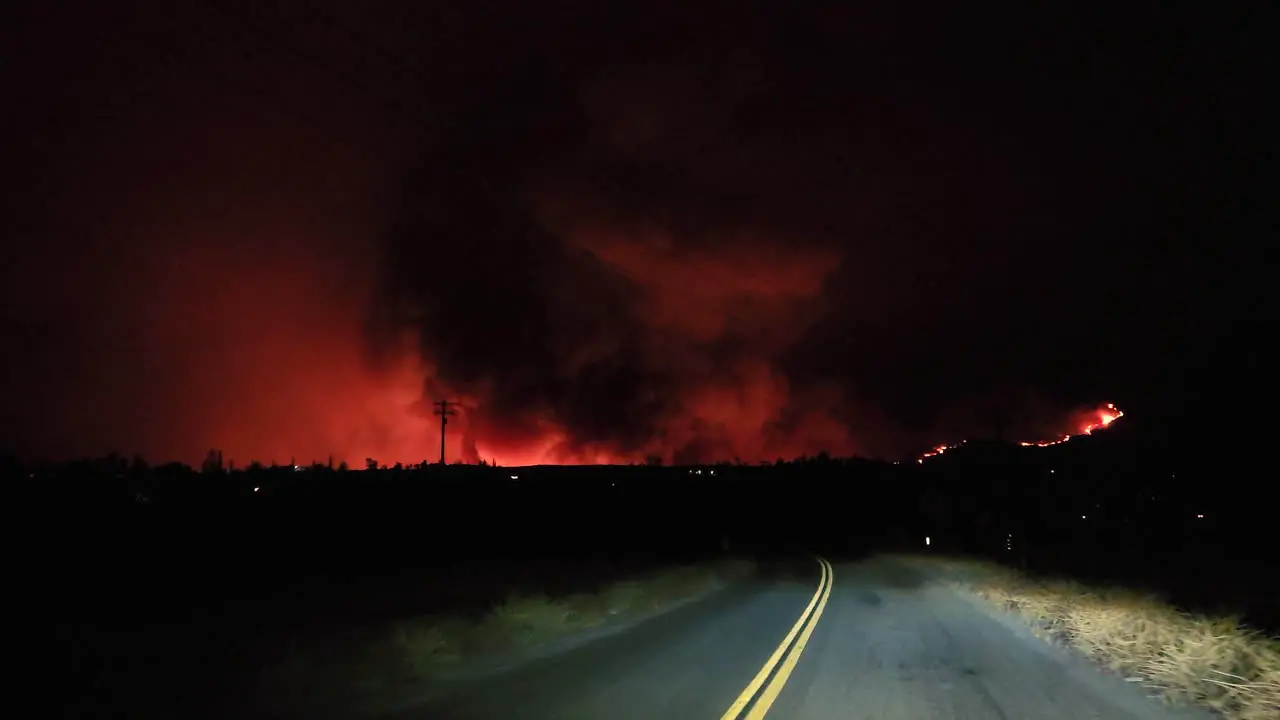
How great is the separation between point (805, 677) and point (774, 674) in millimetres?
390

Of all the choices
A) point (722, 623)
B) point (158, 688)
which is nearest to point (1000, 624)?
point (722, 623)

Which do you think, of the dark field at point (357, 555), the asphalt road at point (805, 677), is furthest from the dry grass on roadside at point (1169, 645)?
the dark field at point (357, 555)

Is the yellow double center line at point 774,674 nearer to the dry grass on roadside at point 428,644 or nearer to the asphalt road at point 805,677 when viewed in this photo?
the asphalt road at point 805,677

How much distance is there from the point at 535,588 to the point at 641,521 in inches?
1655

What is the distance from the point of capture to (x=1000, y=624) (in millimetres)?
18234

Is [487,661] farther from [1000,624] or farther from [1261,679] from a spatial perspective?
[1000,624]

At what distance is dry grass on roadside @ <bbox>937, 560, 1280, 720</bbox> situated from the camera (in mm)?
9867

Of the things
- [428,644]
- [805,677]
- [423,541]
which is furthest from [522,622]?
[423,541]

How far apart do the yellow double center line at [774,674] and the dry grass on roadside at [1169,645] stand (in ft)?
13.9

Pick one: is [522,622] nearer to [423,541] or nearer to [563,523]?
[423,541]

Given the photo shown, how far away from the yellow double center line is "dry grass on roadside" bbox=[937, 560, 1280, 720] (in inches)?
166

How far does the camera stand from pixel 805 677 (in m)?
11.2

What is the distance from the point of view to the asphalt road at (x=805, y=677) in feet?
30.6

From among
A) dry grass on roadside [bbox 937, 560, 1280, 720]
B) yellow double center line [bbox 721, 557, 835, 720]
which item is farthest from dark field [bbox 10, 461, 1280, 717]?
yellow double center line [bbox 721, 557, 835, 720]
